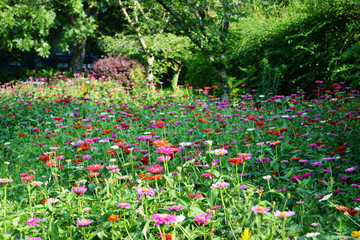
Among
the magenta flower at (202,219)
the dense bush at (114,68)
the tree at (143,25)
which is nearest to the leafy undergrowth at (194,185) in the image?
the magenta flower at (202,219)

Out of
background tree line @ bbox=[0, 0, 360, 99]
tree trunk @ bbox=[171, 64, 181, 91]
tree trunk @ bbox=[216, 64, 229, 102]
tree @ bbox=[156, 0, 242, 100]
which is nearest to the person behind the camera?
background tree line @ bbox=[0, 0, 360, 99]

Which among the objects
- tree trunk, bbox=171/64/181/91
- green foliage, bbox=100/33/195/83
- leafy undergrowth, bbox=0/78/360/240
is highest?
green foliage, bbox=100/33/195/83

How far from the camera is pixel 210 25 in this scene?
768 cm

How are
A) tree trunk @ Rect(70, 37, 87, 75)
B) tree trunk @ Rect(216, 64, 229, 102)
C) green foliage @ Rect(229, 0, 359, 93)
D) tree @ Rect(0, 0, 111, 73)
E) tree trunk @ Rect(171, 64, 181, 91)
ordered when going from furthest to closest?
tree trunk @ Rect(70, 37, 87, 75)
tree trunk @ Rect(171, 64, 181, 91)
tree @ Rect(0, 0, 111, 73)
tree trunk @ Rect(216, 64, 229, 102)
green foliage @ Rect(229, 0, 359, 93)

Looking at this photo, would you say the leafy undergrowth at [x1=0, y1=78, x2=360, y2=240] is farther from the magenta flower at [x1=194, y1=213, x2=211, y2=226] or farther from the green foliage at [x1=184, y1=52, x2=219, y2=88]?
the green foliage at [x1=184, y1=52, x2=219, y2=88]

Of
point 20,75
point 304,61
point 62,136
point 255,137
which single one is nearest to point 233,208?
point 255,137

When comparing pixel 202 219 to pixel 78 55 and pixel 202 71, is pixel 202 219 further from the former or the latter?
pixel 78 55

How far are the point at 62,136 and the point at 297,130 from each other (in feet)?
9.06

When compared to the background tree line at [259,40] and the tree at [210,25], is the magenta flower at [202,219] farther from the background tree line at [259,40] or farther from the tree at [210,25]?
the tree at [210,25]

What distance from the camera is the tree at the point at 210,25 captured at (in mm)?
7398

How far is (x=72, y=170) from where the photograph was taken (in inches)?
124

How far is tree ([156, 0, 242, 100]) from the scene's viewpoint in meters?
7.40

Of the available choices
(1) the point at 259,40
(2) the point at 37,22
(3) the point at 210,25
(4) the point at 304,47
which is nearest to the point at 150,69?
(3) the point at 210,25

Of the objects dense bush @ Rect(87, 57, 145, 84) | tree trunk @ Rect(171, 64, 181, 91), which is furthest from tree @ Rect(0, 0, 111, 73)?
tree trunk @ Rect(171, 64, 181, 91)
